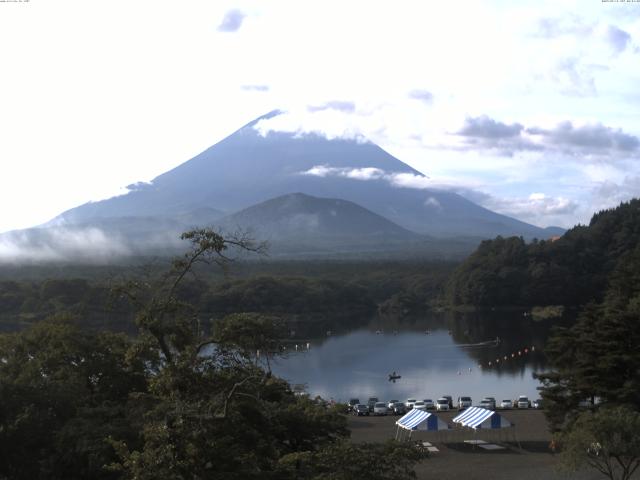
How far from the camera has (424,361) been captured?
96.2ft

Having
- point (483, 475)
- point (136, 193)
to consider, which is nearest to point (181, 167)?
point (136, 193)

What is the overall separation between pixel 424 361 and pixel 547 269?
821 inches

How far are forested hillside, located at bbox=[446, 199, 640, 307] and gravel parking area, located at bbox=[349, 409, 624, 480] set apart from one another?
102ft

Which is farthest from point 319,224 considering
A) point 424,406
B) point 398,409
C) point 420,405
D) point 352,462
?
point 352,462

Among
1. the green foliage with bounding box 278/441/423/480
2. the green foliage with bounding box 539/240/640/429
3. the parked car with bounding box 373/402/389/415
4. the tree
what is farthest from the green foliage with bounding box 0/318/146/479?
the parked car with bounding box 373/402/389/415

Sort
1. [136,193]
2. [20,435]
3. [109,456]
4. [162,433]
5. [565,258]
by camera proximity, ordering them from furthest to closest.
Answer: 1. [136,193]
2. [565,258]
3. [20,435]
4. [109,456]
5. [162,433]

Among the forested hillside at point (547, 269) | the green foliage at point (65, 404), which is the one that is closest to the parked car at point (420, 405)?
the green foliage at point (65, 404)

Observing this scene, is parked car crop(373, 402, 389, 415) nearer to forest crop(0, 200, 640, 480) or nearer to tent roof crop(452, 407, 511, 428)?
tent roof crop(452, 407, 511, 428)

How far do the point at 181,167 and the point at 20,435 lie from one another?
144 m

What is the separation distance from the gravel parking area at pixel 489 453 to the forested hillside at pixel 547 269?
3105 cm

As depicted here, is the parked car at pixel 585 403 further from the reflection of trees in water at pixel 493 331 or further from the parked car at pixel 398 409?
the reflection of trees in water at pixel 493 331

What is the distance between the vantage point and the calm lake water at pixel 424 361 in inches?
935

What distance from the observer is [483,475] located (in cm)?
1202

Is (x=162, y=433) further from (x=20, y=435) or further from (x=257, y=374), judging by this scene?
(x=20, y=435)
